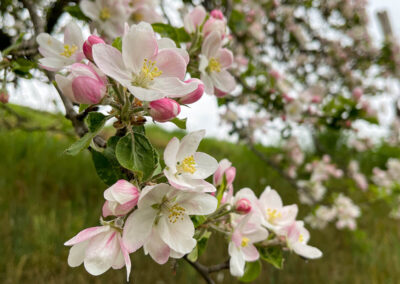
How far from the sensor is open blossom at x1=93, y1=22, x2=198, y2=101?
435mm

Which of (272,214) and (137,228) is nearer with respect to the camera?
(137,228)

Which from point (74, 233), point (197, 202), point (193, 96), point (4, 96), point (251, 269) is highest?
point (193, 96)

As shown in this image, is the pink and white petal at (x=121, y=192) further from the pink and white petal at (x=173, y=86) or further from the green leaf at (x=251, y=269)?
the green leaf at (x=251, y=269)

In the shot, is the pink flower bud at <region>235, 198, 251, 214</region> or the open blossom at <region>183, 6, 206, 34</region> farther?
the open blossom at <region>183, 6, 206, 34</region>

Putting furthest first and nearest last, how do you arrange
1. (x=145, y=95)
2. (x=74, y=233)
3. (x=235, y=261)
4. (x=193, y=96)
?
(x=74, y=233) < (x=235, y=261) < (x=193, y=96) < (x=145, y=95)

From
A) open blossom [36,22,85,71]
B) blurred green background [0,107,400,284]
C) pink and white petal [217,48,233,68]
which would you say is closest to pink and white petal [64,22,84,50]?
open blossom [36,22,85,71]

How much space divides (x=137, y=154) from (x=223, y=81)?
0.36 m

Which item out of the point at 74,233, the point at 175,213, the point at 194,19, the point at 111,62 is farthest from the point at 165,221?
the point at 74,233

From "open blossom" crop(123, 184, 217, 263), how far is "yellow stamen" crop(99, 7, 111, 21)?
1.70ft

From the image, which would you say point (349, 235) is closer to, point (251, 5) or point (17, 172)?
point (251, 5)

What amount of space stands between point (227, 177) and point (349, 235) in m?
2.70

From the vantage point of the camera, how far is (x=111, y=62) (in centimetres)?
43

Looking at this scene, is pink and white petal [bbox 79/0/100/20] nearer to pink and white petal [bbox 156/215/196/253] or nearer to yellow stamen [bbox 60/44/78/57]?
yellow stamen [bbox 60/44/78/57]

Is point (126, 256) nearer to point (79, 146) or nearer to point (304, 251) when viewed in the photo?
point (79, 146)
